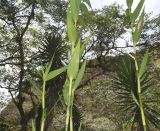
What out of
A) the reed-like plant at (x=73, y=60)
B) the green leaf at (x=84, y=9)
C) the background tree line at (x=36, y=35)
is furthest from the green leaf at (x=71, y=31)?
the background tree line at (x=36, y=35)

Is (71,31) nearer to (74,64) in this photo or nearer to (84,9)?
(74,64)

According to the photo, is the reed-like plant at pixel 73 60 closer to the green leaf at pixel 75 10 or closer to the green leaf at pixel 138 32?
the green leaf at pixel 75 10

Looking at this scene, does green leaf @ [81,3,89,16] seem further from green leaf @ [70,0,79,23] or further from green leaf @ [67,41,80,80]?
green leaf @ [67,41,80,80]

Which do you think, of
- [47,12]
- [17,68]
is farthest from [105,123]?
[47,12]

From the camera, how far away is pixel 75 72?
4.39 feet

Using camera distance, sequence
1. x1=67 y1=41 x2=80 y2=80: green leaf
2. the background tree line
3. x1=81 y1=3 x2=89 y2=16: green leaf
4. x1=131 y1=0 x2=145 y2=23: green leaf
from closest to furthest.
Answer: x1=67 y1=41 x2=80 y2=80: green leaf → x1=131 y1=0 x2=145 y2=23: green leaf → x1=81 y1=3 x2=89 y2=16: green leaf → the background tree line

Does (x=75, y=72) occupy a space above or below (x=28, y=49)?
below

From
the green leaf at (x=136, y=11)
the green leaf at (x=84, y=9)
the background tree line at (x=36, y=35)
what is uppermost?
the background tree line at (x=36, y=35)

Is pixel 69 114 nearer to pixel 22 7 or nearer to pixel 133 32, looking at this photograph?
pixel 133 32

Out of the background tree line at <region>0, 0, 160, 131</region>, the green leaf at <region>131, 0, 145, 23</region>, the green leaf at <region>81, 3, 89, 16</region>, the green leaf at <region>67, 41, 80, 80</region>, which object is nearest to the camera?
the green leaf at <region>67, 41, 80, 80</region>

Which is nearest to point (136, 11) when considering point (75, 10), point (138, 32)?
point (138, 32)

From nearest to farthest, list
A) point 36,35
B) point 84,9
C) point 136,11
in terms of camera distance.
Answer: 1. point 136,11
2. point 84,9
3. point 36,35

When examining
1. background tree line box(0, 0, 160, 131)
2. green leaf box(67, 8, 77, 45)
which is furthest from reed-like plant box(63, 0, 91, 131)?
background tree line box(0, 0, 160, 131)

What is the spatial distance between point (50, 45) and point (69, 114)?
9520mm
